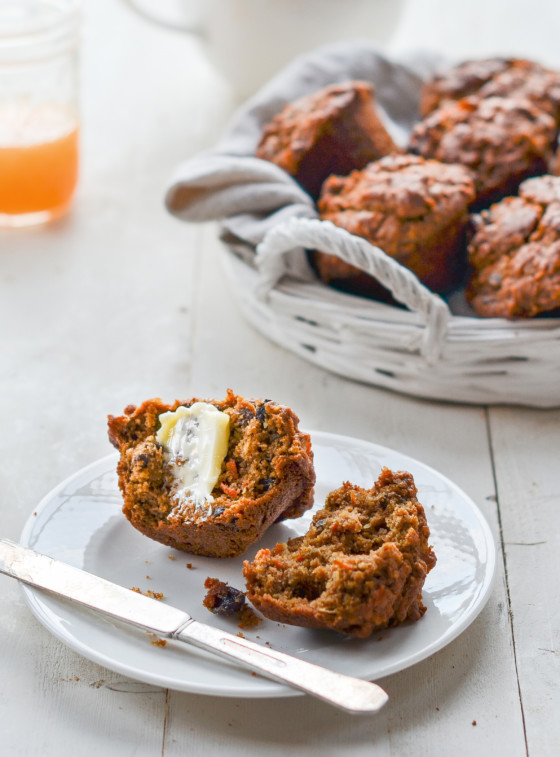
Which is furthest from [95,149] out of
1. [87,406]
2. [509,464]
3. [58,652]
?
[58,652]

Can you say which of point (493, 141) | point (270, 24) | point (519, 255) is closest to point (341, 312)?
point (519, 255)

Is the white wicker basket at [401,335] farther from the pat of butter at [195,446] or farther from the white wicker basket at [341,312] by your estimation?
the pat of butter at [195,446]

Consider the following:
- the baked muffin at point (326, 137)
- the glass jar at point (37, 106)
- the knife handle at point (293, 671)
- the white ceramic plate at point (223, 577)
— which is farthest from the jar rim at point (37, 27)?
the knife handle at point (293, 671)

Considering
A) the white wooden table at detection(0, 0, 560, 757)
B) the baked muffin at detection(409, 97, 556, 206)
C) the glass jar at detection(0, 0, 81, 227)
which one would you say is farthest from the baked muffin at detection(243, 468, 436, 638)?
the glass jar at detection(0, 0, 81, 227)

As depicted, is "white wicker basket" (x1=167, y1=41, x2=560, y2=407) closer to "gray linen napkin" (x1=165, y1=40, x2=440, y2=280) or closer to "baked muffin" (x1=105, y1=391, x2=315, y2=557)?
"gray linen napkin" (x1=165, y1=40, x2=440, y2=280)

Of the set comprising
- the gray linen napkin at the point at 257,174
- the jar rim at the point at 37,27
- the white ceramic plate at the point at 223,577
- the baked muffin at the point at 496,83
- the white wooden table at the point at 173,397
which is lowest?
the white wooden table at the point at 173,397
